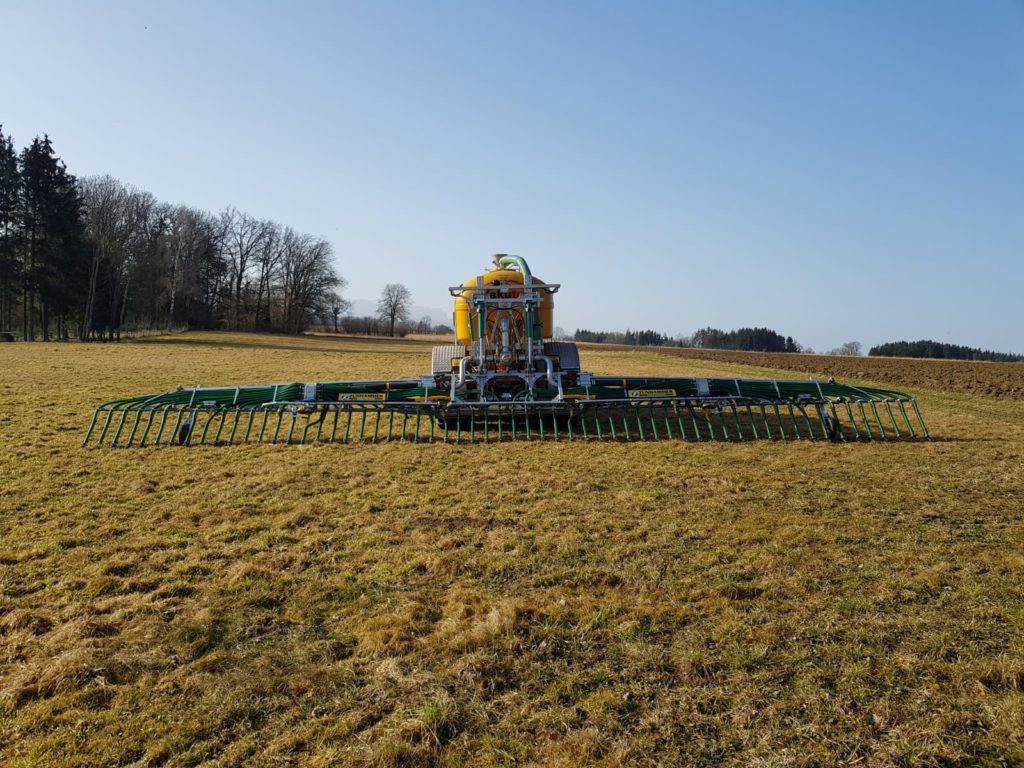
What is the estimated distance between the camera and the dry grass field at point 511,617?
264cm

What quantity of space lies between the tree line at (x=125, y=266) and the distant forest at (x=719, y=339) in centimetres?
4106

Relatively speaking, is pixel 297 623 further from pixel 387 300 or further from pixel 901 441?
pixel 387 300

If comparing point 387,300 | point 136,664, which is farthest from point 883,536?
point 387,300

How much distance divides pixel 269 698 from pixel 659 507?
13.1ft

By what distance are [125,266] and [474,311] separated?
40.5 m

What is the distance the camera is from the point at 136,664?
3.21m

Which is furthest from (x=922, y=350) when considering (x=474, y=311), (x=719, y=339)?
(x=474, y=311)

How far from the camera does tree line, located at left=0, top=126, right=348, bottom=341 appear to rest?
3434cm

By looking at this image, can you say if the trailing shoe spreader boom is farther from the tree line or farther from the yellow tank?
the tree line

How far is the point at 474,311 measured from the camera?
35.2 feet

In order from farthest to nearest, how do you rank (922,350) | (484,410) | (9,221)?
(922,350) < (9,221) < (484,410)

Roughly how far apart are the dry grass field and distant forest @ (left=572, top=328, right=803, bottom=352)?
70961 mm

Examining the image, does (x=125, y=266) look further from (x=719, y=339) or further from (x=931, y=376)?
(x=719, y=339)

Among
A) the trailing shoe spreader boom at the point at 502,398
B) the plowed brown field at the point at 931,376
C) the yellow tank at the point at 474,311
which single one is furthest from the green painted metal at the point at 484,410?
the plowed brown field at the point at 931,376
